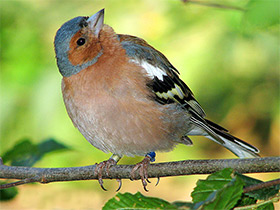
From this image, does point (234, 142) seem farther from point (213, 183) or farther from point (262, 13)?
point (213, 183)

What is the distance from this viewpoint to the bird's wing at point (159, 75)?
3.97 metres

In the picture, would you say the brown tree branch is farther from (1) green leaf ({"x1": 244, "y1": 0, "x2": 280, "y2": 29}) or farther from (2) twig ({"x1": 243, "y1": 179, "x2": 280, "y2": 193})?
(1) green leaf ({"x1": 244, "y1": 0, "x2": 280, "y2": 29})

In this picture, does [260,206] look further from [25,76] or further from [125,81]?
[25,76]

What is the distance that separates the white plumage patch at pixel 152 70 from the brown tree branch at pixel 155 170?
1049 millimetres

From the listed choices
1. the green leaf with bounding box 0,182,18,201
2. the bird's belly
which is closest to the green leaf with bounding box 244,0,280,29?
the bird's belly

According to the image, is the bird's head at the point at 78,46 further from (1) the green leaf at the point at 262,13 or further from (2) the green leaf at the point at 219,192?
(2) the green leaf at the point at 219,192

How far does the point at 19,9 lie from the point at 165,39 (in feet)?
6.62

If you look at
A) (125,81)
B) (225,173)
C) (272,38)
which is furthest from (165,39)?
(225,173)

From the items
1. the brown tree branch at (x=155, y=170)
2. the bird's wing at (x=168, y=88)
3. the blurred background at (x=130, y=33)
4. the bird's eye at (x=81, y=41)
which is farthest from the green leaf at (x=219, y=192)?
the blurred background at (x=130, y=33)

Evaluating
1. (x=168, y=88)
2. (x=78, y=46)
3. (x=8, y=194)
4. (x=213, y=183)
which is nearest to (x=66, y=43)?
(x=78, y=46)

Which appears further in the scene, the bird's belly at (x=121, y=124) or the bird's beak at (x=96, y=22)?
the bird's beak at (x=96, y=22)

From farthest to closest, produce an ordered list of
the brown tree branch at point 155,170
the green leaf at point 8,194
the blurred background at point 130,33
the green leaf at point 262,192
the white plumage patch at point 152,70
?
1. the blurred background at point 130,33
2. the white plumage patch at point 152,70
3. the green leaf at point 8,194
4. the brown tree branch at point 155,170
5. the green leaf at point 262,192

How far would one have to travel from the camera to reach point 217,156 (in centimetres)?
659

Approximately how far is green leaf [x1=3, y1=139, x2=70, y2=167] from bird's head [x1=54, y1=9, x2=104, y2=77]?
0.87 meters
